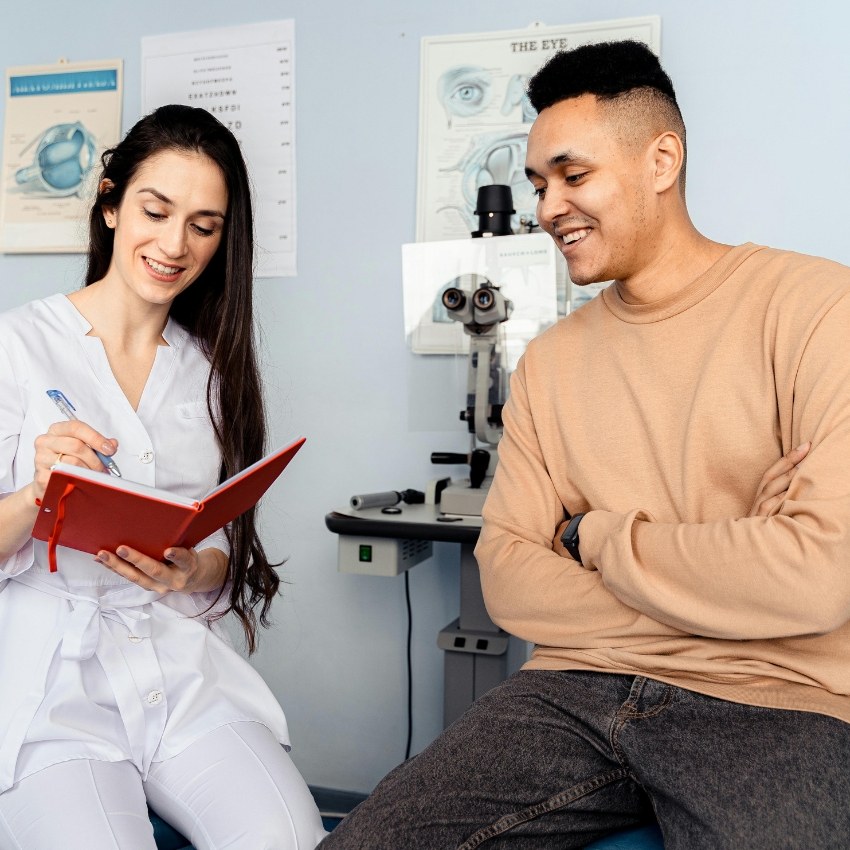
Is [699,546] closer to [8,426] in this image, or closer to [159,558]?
[159,558]

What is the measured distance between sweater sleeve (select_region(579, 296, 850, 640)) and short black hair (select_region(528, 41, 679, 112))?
48 centimetres

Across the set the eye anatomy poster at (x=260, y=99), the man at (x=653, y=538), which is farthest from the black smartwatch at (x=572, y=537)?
the eye anatomy poster at (x=260, y=99)

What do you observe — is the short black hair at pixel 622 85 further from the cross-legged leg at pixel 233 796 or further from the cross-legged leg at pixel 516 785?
the cross-legged leg at pixel 233 796

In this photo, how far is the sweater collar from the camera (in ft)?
4.39

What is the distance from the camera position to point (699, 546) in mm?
1121

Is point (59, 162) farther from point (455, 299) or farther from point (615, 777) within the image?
point (615, 777)

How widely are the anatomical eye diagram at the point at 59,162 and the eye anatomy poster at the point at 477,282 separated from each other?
1085 mm

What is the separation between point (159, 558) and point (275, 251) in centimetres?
141

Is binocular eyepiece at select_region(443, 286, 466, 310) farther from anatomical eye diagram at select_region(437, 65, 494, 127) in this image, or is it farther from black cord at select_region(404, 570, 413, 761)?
black cord at select_region(404, 570, 413, 761)

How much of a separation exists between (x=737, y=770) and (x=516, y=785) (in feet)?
0.89

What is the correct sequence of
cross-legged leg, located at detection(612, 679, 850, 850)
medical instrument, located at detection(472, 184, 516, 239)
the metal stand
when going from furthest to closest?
medical instrument, located at detection(472, 184, 516, 239)
the metal stand
cross-legged leg, located at detection(612, 679, 850, 850)

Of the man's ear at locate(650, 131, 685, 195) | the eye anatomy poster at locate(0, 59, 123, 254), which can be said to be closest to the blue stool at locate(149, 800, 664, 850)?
the man's ear at locate(650, 131, 685, 195)

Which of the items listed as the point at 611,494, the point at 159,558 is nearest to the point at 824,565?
the point at 611,494

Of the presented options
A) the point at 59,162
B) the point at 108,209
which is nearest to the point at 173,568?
the point at 108,209
